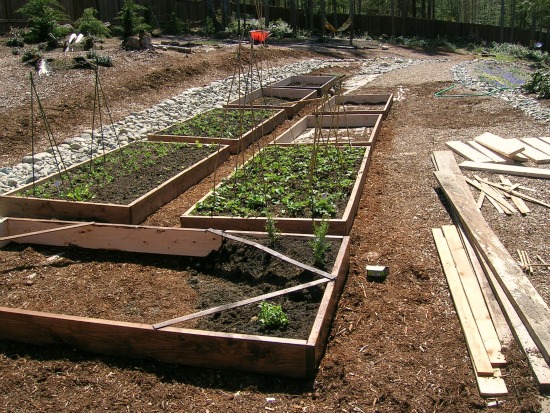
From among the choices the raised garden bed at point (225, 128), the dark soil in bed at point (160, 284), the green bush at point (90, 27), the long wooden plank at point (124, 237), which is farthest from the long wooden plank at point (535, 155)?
the green bush at point (90, 27)

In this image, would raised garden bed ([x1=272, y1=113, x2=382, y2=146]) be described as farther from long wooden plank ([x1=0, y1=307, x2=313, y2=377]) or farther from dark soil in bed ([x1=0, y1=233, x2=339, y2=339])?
long wooden plank ([x1=0, y1=307, x2=313, y2=377])

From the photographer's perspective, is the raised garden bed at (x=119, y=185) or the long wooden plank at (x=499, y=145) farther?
the long wooden plank at (x=499, y=145)

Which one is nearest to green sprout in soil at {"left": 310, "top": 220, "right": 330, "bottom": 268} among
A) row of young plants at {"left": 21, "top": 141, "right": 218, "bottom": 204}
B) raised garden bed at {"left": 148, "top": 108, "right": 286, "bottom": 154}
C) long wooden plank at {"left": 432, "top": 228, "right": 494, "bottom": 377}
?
long wooden plank at {"left": 432, "top": 228, "right": 494, "bottom": 377}

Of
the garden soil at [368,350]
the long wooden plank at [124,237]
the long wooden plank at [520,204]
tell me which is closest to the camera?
the garden soil at [368,350]

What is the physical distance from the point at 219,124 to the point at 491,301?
6.08 m

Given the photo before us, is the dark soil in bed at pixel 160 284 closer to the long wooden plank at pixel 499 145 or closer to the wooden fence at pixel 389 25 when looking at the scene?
the long wooden plank at pixel 499 145

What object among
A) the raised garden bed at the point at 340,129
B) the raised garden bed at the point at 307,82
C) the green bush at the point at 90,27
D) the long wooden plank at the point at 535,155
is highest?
the green bush at the point at 90,27

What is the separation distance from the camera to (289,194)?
5984 millimetres

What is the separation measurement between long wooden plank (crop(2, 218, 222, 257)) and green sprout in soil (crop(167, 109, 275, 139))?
338 cm

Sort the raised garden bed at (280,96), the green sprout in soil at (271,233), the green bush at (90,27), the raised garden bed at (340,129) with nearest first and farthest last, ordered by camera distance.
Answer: the green sprout in soil at (271,233), the raised garden bed at (340,129), the raised garden bed at (280,96), the green bush at (90,27)

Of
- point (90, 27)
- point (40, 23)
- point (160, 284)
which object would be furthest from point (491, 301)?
point (90, 27)

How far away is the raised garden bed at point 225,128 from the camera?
835 cm

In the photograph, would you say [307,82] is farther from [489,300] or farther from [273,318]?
[273,318]

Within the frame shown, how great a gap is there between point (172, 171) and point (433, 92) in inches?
330
